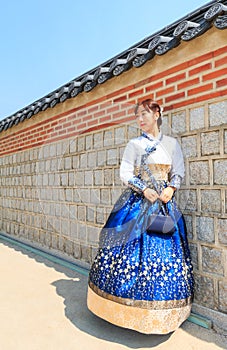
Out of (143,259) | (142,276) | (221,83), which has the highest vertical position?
(221,83)

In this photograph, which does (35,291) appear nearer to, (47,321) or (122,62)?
(47,321)

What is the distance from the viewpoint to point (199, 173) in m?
2.52

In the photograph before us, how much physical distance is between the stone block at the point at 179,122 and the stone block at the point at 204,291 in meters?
1.27

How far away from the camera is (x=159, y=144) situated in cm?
246

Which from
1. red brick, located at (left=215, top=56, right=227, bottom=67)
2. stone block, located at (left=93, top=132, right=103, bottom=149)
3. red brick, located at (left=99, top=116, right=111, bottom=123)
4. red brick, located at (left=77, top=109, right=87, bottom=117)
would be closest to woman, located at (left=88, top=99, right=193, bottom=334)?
red brick, located at (left=215, top=56, right=227, bottom=67)

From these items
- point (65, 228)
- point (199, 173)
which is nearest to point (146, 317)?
point (199, 173)

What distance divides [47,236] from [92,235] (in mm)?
1418

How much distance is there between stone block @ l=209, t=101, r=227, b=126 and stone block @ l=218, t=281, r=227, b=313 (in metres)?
1.24

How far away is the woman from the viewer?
2.11 m

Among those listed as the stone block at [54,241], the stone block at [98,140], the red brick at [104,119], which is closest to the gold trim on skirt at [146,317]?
the stone block at [98,140]

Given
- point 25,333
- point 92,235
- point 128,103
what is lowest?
point 25,333

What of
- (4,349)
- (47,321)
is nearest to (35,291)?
(47,321)

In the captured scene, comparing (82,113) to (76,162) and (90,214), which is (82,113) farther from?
(90,214)

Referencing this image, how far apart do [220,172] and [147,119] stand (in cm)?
72
